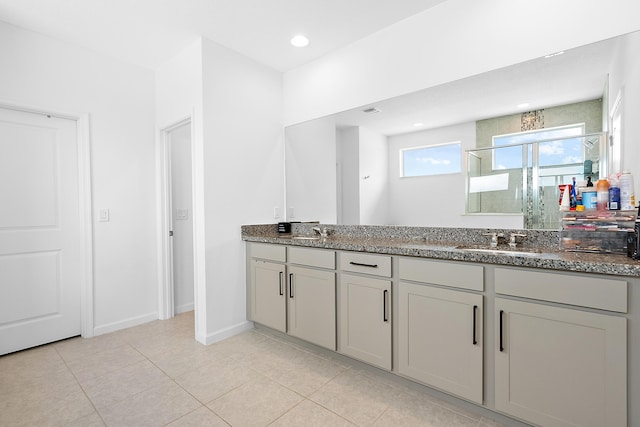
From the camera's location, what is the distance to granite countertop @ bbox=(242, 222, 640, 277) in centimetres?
134

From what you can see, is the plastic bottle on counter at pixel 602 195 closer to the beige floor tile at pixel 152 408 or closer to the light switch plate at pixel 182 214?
the beige floor tile at pixel 152 408

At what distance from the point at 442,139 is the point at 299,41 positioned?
150 cm

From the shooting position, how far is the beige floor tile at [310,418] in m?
1.67

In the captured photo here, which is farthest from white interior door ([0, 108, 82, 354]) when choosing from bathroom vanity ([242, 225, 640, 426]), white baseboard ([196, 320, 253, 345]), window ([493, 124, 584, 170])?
window ([493, 124, 584, 170])

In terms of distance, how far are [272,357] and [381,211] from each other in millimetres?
1445

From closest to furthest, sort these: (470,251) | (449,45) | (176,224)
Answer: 1. (470,251)
2. (449,45)
3. (176,224)

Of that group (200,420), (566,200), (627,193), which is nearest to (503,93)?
(566,200)

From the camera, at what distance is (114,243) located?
3.04m

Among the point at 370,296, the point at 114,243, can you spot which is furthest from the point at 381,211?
the point at 114,243

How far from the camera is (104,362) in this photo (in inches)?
93.5

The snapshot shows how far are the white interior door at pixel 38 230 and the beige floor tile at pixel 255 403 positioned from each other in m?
1.91

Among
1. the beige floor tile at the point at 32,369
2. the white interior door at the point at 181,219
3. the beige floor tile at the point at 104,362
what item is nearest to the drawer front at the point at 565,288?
the beige floor tile at the point at 104,362

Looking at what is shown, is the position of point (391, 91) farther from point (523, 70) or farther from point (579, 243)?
point (579, 243)

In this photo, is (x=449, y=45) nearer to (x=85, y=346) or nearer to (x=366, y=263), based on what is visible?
(x=366, y=263)
